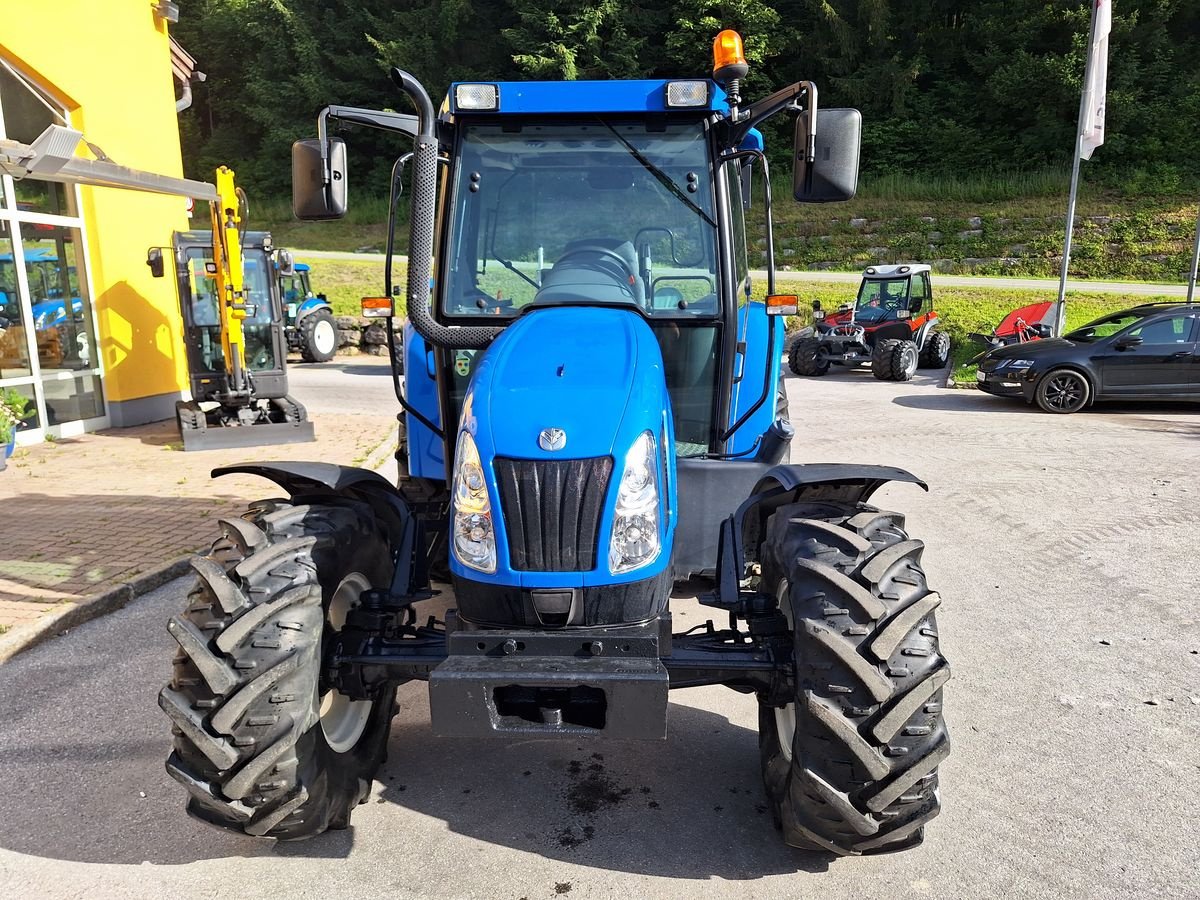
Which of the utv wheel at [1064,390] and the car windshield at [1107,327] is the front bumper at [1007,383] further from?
the car windshield at [1107,327]

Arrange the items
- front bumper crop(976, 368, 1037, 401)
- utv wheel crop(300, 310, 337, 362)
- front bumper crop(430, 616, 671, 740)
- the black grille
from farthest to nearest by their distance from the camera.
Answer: utv wheel crop(300, 310, 337, 362)
front bumper crop(976, 368, 1037, 401)
the black grille
front bumper crop(430, 616, 671, 740)

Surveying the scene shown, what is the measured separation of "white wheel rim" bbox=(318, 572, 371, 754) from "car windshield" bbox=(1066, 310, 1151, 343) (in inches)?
492

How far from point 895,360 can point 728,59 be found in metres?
13.4

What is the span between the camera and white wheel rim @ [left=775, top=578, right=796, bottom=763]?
10.00 feet

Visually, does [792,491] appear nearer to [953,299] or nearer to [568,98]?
[568,98]

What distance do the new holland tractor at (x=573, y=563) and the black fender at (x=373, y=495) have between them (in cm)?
1

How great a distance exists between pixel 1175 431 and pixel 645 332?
1026 cm

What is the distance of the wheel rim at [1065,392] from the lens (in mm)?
12547

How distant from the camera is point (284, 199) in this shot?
4112 centimetres

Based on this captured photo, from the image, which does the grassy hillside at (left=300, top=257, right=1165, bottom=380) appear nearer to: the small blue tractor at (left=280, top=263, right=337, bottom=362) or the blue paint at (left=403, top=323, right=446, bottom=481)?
the small blue tractor at (left=280, top=263, right=337, bottom=362)

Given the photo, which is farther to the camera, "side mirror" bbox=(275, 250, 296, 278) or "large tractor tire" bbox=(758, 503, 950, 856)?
"side mirror" bbox=(275, 250, 296, 278)

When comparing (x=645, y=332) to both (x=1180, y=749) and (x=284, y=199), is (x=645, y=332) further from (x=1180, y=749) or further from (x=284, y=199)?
(x=284, y=199)

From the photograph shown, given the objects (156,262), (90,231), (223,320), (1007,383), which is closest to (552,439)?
(223,320)

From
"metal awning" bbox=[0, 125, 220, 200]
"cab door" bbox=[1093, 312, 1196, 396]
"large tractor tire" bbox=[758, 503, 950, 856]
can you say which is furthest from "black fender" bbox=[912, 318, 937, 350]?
"large tractor tire" bbox=[758, 503, 950, 856]
